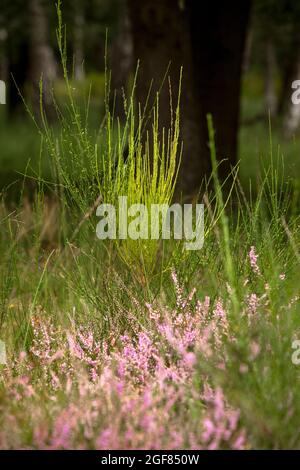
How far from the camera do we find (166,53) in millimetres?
7188

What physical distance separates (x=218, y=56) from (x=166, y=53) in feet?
5.09

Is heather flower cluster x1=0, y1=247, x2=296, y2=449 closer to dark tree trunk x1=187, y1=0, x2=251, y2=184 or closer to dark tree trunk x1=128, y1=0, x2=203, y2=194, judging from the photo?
dark tree trunk x1=128, y1=0, x2=203, y2=194

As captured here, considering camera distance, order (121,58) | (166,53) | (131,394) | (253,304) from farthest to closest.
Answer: (121,58) < (166,53) < (253,304) < (131,394)

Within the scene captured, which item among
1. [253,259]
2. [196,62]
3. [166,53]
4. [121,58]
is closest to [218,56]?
[196,62]

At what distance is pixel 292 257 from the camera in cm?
400

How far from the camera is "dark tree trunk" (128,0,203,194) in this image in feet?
23.5

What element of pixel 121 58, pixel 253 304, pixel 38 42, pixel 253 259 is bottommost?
pixel 253 304

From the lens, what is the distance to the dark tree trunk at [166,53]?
7.18 metres

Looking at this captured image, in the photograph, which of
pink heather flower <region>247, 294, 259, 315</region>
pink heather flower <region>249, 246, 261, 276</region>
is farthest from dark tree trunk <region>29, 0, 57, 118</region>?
pink heather flower <region>247, 294, 259, 315</region>

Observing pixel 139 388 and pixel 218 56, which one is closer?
pixel 139 388

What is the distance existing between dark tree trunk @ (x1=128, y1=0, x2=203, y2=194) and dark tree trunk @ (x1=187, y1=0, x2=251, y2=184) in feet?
4.09

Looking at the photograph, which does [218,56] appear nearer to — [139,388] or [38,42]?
[139,388]

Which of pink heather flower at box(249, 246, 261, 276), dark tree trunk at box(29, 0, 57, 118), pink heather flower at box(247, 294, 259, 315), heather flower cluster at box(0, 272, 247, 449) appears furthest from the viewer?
dark tree trunk at box(29, 0, 57, 118)

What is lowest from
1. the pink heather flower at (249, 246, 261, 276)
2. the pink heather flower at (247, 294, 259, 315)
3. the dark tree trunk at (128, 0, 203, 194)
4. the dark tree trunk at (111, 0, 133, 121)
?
the pink heather flower at (247, 294, 259, 315)
